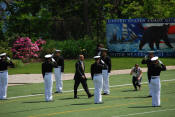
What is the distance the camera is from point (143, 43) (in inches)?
1816

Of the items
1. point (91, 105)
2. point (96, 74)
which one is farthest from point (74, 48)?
point (91, 105)

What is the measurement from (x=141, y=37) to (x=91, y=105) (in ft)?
93.3

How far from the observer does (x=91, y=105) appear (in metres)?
18.7

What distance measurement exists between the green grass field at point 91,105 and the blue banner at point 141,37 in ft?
65.8

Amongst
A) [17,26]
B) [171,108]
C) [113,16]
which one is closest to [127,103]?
[171,108]

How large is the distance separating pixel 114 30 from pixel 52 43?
6.64m

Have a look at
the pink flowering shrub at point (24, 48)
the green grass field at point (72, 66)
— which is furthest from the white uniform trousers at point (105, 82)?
the pink flowering shrub at point (24, 48)

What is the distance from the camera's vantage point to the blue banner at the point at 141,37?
44969 mm

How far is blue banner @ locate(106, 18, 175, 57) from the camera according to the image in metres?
45.0

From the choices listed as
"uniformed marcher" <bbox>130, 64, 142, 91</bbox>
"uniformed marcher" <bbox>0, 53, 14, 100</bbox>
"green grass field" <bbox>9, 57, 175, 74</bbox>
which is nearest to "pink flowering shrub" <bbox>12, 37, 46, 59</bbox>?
"green grass field" <bbox>9, 57, 175, 74</bbox>

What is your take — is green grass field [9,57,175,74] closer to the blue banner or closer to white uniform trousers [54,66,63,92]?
the blue banner

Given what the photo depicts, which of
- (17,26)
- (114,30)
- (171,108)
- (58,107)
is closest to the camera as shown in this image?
(171,108)

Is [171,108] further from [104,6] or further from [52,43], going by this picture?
[104,6]

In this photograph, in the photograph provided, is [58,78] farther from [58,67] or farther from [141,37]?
[141,37]
